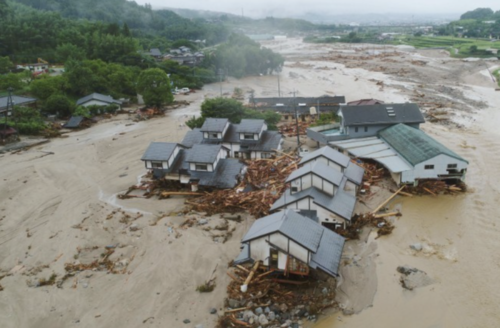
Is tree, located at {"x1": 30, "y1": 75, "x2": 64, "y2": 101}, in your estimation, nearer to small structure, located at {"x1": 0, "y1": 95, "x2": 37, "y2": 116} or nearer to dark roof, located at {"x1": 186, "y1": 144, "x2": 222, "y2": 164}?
small structure, located at {"x1": 0, "y1": 95, "x2": 37, "y2": 116}

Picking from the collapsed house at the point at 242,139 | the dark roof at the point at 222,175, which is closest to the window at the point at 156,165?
the dark roof at the point at 222,175

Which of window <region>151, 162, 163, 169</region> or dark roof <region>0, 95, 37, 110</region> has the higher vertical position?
dark roof <region>0, 95, 37, 110</region>

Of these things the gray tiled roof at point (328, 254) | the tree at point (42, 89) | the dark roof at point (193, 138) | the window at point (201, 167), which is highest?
the tree at point (42, 89)

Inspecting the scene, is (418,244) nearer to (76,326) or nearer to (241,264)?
(241,264)

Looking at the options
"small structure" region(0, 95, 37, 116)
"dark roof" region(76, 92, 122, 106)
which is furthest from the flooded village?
"dark roof" region(76, 92, 122, 106)

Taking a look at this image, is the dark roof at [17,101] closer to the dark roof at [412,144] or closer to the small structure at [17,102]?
the small structure at [17,102]

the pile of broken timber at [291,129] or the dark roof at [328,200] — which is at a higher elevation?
the dark roof at [328,200]

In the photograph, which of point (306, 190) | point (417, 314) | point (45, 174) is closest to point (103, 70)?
point (45, 174)
